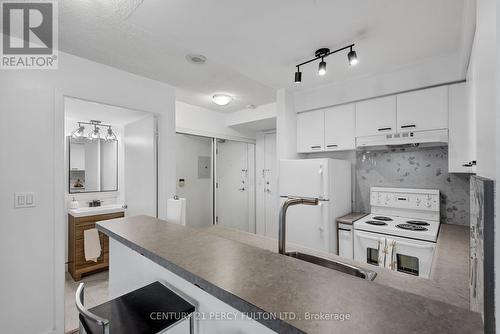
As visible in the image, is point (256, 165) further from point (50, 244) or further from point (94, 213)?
point (50, 244)

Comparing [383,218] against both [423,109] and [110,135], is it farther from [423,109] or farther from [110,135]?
[110,135]

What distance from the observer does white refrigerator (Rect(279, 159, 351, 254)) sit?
2473 millimetres

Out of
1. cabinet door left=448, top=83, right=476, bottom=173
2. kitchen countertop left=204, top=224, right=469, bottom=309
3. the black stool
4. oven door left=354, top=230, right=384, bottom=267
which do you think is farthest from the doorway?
cabinet door left=448, top=83, right=476, bottom=173

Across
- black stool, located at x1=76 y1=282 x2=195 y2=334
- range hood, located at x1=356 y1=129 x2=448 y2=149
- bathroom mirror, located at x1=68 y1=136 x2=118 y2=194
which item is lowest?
black stool, located at x1=76 y1=282 x2=195 y2=334

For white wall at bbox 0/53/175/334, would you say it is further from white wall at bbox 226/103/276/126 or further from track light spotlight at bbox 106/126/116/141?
white wall at bbox 226/103/276/126

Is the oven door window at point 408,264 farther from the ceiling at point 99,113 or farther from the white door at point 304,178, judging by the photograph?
the ceiling at point 99,113

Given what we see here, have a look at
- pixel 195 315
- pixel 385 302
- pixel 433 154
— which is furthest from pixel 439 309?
pixel 433 154

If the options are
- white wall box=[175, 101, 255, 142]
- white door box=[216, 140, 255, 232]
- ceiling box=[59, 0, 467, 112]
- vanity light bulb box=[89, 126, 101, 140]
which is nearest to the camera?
ceiling box=[59, 0, 467, 112]

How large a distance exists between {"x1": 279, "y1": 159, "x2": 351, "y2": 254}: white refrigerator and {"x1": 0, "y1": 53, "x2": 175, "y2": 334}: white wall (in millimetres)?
2205

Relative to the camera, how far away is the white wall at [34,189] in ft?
5.82

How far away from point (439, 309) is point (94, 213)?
334 cm

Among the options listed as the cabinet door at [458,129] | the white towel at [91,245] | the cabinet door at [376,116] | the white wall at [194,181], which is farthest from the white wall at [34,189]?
the cabinet door at [458,129]

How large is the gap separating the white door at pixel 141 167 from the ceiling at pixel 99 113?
0.11 metres

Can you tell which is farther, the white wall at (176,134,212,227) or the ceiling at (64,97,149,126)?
the white wall at (176,134,212,227)
